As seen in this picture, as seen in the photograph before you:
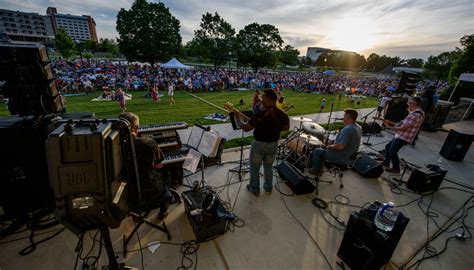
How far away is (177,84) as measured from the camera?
64.1ft

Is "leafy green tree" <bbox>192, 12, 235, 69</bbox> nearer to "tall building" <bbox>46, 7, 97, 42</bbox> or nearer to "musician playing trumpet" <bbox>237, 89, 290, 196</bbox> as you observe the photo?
"musician playing trumpet" <bbox>237, 89, 290, 196</bbox>

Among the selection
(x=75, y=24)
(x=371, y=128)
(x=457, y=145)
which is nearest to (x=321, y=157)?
(x=457, y=145)

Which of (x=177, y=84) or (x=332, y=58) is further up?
(x=332, y=58)

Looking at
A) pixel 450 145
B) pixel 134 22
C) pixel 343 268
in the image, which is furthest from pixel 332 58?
pixel 343 268

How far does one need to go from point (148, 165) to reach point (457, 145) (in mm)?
9063

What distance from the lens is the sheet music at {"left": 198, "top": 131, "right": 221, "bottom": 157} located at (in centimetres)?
374

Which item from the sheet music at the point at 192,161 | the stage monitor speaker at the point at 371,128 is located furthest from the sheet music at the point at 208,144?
the stage monitor speaker at the point at 371,128

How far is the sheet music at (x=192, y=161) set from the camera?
3524 millimetres

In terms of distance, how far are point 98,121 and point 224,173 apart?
3.57m

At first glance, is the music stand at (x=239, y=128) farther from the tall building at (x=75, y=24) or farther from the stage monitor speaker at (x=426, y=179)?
the tall building at (x=75, y=24)

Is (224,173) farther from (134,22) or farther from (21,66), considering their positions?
(134,22)

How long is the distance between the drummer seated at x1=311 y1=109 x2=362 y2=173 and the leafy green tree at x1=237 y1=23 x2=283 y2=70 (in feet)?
116

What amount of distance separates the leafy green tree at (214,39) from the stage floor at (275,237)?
33.6 metres

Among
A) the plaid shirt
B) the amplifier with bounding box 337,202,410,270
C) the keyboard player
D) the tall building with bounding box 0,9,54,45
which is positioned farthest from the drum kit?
the tall building with bounding box 0,9,54,45
